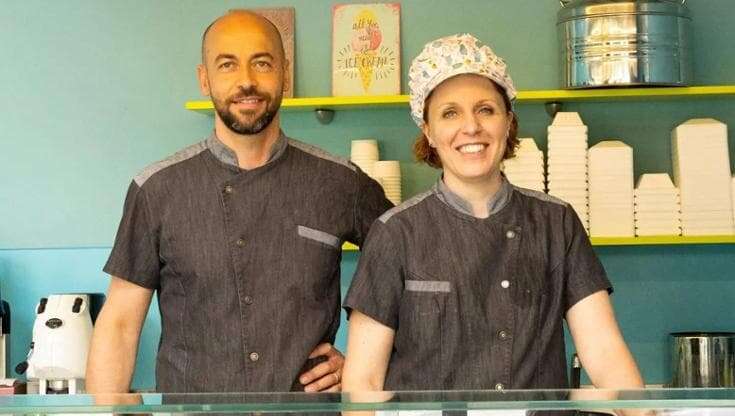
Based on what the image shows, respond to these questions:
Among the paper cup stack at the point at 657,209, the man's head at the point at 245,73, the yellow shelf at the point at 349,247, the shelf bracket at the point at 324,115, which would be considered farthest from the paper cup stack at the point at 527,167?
the man's head at the point at 245,73

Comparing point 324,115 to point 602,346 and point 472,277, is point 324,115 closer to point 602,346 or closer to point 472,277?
point 472,277

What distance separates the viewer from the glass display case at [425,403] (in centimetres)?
136

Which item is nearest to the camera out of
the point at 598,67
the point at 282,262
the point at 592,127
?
the point at 282,262

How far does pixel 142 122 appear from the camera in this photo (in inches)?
175

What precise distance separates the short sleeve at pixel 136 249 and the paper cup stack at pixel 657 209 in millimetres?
Result: 2024

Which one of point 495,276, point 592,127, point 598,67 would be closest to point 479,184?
point 495,276

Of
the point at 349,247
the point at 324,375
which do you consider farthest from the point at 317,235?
the point at 349,247

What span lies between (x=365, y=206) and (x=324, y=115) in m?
1.78

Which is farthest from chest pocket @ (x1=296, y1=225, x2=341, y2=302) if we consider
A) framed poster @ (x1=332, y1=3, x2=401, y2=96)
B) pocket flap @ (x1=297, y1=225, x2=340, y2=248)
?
framed poster @ (x1=332, y1=3, x2=401, y2=96)

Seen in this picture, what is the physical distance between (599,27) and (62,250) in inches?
79.1

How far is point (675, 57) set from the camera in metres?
3.94

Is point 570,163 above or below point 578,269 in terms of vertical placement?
above

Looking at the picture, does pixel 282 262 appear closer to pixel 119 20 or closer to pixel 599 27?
pixel 599 27

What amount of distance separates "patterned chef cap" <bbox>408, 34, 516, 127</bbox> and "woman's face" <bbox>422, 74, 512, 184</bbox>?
0.02 metres
